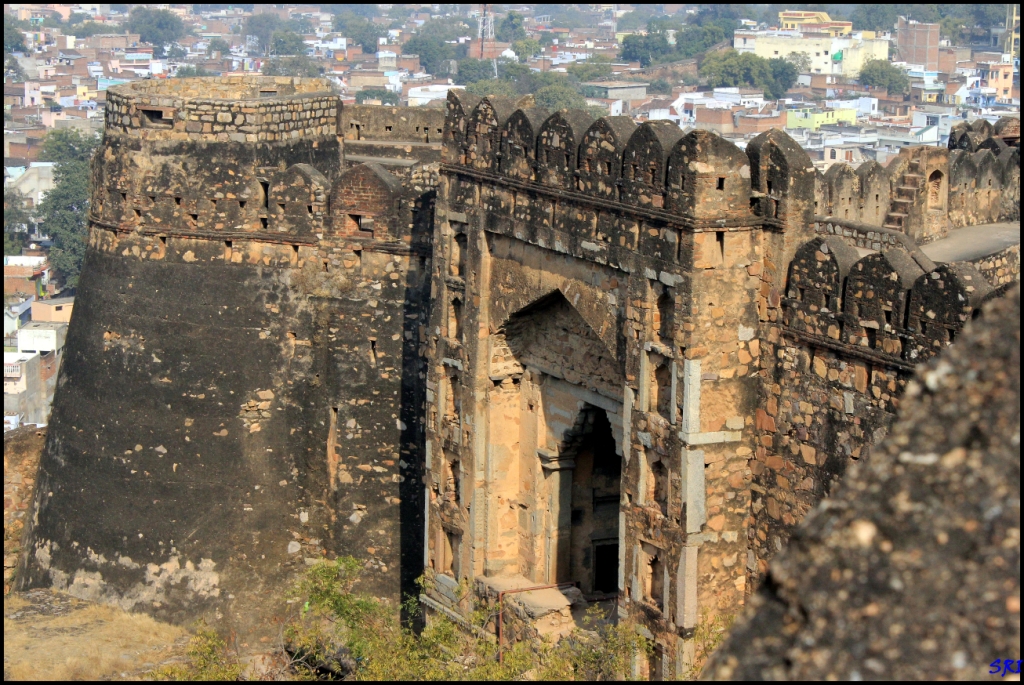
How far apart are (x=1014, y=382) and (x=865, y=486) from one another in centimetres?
41

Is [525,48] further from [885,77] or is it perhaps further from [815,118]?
[815,118]

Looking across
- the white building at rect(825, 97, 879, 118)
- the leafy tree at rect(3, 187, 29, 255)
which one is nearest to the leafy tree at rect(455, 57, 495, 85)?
the white building at rect(825, 97, 879, 118)

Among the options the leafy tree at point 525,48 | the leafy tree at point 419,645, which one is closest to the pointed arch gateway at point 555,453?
the leafy tree at point 419,645

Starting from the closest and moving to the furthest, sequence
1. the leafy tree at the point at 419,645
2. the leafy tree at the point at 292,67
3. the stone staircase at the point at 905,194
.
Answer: the leafy tree at the point at 419,645, the stone staircase at the point at 905,194, the leafy tree at the point at 292,67

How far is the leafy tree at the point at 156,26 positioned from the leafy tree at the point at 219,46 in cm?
327

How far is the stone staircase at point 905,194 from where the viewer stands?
1230 cm

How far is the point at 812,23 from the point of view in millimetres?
138500

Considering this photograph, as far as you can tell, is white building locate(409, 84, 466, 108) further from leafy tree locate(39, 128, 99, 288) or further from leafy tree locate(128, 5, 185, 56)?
leafy tree locate(128, 5, 185, 56)

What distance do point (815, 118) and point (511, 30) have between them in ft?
171

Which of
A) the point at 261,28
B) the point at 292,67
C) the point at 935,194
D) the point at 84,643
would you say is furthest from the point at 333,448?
the point at 261,28

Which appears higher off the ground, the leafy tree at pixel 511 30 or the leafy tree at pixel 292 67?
the leafy tree at pixel 511 30

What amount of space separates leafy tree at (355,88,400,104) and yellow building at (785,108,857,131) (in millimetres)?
22075

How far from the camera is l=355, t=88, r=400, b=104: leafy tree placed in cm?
9875

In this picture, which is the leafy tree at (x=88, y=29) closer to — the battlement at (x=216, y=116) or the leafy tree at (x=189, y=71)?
the leafy tree at (x=189, y=71)
